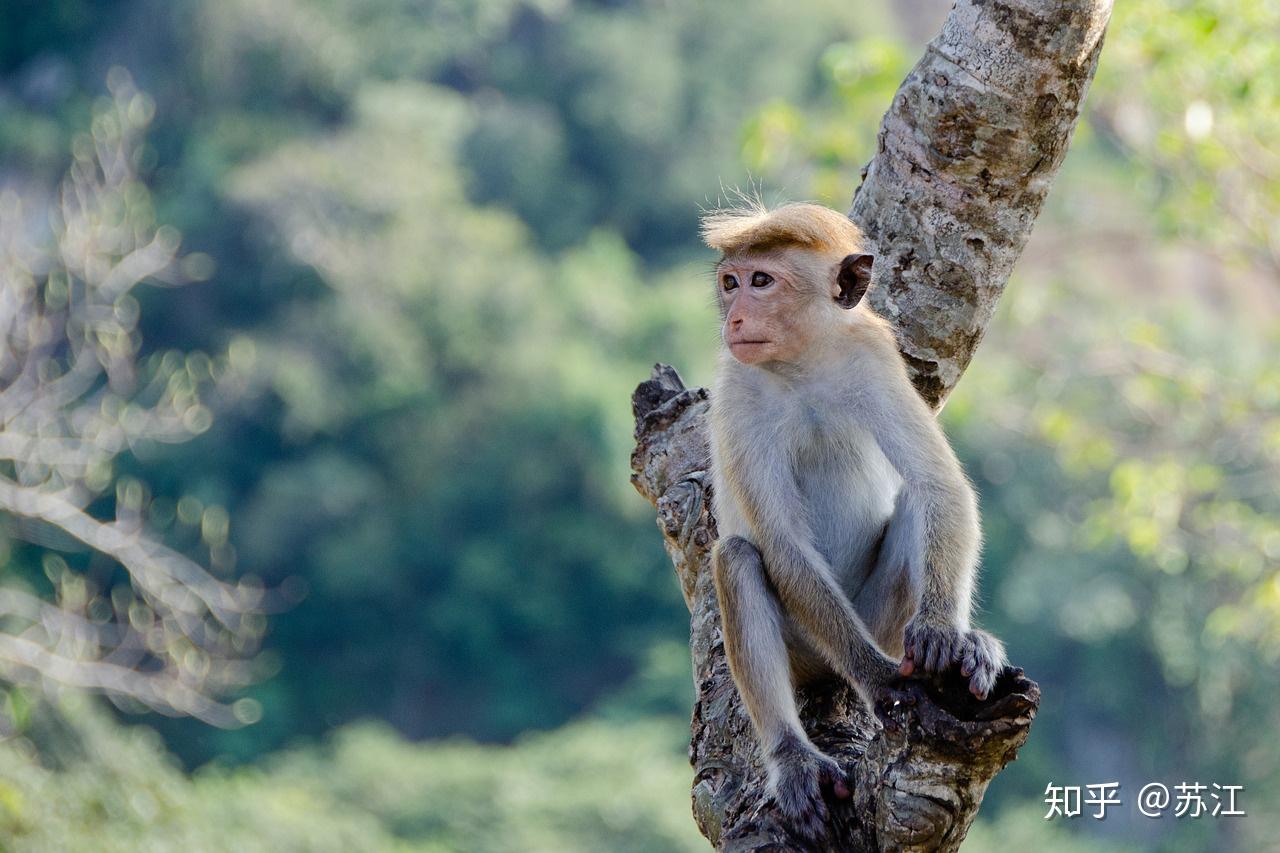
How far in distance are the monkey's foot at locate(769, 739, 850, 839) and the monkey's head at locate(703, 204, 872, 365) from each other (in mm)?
1358

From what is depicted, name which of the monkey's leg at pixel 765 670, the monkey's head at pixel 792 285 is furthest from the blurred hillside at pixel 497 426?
the monkey's leg at pixel 765 670

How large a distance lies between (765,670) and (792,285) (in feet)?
4.23

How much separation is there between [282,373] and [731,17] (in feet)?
77.9

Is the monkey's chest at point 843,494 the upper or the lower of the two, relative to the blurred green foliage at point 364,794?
lower

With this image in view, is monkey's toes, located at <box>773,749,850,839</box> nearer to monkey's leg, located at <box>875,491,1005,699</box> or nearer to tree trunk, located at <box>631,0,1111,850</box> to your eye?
tree trunk, located at <box>631,0,1111,850</box>

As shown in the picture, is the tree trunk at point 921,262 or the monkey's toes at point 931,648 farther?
the tree trunk at point 921,262

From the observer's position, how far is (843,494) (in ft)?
17.5

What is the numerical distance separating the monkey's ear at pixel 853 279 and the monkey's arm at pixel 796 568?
0.52m

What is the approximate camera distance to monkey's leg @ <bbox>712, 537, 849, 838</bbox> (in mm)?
4363

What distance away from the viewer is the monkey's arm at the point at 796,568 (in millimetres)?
4758

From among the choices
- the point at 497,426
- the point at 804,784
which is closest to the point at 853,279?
the point at 804,784

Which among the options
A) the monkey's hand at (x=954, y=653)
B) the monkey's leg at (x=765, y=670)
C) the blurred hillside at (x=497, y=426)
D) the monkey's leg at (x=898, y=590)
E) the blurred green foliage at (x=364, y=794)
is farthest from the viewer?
the blurred hillside at (x=497, y=426)

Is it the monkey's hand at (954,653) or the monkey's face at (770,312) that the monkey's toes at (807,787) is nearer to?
the monkey's hand at (954,653)

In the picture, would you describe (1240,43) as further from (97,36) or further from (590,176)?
(97,36)
